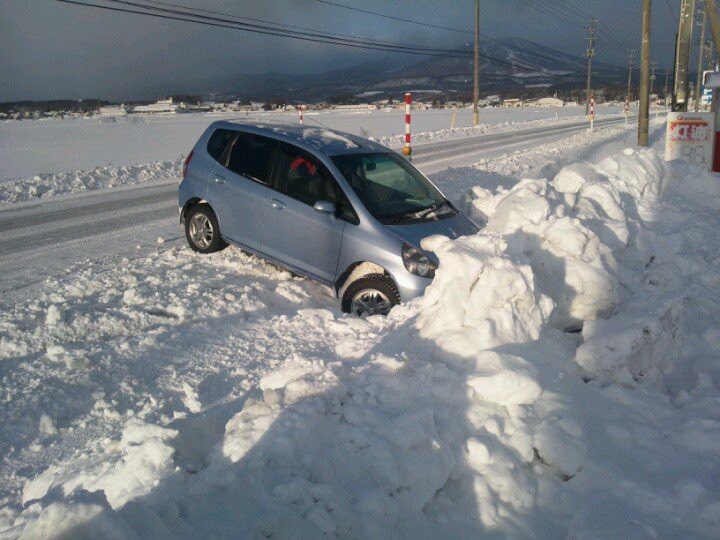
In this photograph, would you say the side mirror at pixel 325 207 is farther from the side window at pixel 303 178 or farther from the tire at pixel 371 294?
the tire at pixel 371 294

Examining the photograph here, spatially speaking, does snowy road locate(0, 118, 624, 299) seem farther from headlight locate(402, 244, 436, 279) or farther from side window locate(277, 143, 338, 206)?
headlight locate(402, 244, 436, 279)

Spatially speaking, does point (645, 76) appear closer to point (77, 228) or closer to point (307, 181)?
point (307, 181)

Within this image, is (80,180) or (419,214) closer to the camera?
(419,214)

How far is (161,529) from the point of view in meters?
2.19

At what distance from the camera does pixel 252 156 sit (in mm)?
6961

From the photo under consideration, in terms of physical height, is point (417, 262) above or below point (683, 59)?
below

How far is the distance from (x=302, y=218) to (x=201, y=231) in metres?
1.78

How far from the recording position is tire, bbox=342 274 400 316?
5539 mm

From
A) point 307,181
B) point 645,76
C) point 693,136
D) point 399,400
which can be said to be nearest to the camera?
point 399,400

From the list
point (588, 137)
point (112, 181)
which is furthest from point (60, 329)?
point (588, 137)

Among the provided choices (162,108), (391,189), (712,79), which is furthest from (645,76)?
(162,108)

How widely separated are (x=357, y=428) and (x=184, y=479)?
0.82m

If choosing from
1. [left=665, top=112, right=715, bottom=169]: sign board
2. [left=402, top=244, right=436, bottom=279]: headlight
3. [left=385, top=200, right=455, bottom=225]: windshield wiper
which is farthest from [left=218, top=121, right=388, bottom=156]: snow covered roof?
[left=665, top=112, right=715, bottom=169]: sign board

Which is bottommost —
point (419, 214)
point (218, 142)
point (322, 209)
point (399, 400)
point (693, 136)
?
point (399, 400)
